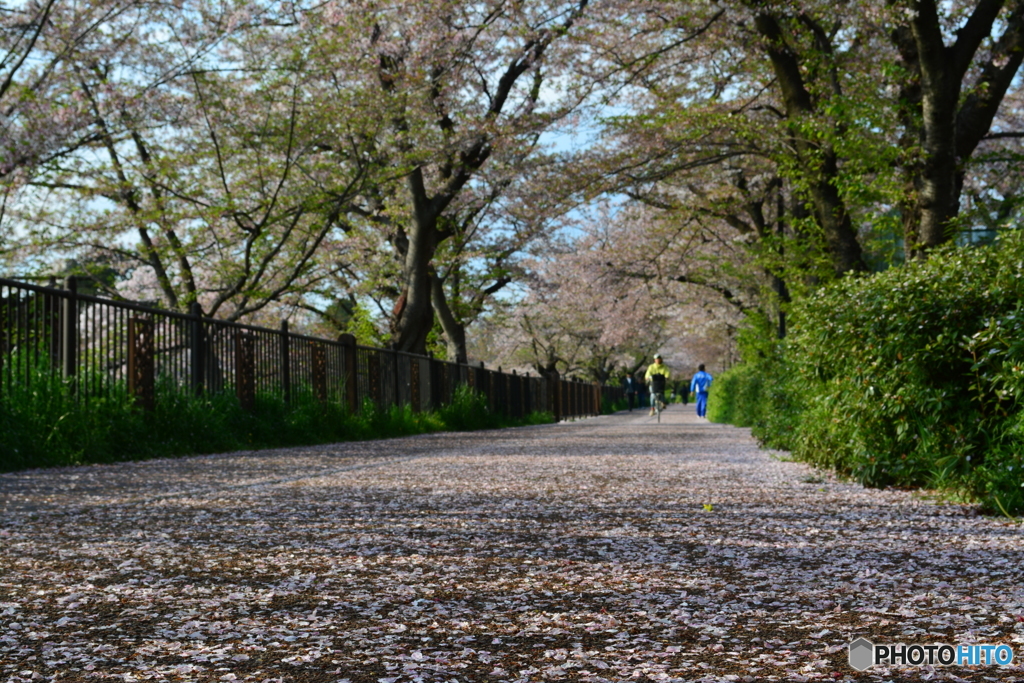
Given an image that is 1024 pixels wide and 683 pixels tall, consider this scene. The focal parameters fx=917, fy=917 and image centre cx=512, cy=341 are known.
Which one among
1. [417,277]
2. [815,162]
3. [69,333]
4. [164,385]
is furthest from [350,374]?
[815,162]

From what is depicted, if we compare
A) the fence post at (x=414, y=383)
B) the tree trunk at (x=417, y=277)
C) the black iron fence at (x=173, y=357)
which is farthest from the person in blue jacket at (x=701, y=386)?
the black iron fence at (x=173, y=357)

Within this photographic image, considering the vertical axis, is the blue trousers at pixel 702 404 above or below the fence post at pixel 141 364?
below

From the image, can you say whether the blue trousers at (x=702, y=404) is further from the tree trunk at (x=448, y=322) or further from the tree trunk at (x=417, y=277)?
the tree trunk at (x=417, y=277)

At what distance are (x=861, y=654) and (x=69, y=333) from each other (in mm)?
7925

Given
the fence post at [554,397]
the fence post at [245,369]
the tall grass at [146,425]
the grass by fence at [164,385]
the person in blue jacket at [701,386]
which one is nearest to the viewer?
the tall grass at [146,425]

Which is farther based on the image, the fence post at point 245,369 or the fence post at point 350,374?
the fence post at point 350,374

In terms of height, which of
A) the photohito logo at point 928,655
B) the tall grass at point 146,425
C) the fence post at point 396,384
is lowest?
the photohito logo at point 928,655

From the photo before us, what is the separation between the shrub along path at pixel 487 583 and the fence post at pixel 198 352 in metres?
5.02

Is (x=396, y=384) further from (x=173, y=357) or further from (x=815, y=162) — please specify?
(x=815, y=162)

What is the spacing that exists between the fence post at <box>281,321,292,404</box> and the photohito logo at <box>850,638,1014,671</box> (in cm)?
1118

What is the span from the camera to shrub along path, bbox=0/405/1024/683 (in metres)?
2.05

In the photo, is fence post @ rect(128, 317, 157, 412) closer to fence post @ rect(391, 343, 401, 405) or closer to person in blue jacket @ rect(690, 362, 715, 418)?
fence post @ rect(391, 343, 401, 405)

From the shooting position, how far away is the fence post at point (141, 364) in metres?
9.16

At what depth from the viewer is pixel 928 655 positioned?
207cm
